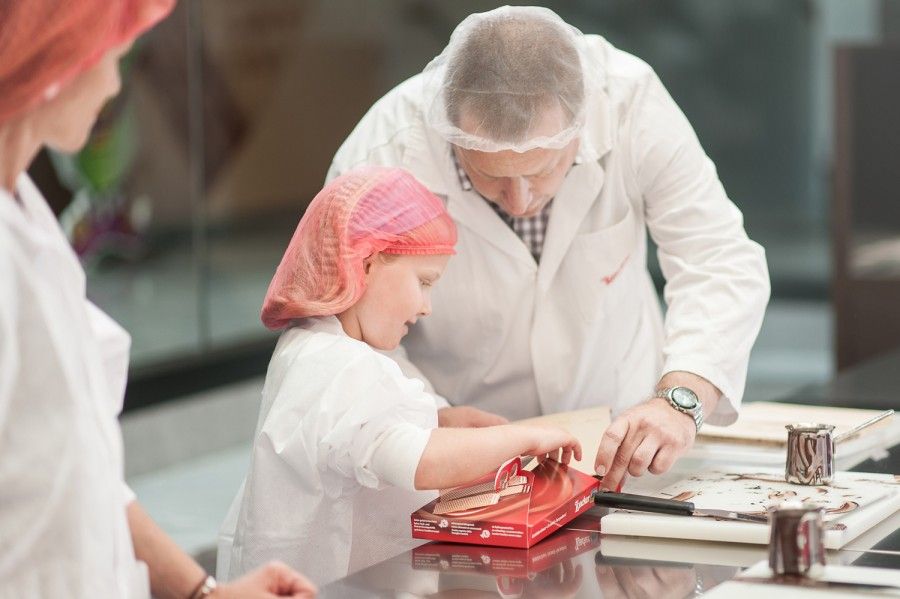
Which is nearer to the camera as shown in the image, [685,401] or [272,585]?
[272,585]

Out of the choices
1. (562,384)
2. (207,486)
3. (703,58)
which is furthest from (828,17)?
(562,384)

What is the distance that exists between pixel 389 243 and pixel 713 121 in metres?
5.84

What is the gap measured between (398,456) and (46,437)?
0.60 metres

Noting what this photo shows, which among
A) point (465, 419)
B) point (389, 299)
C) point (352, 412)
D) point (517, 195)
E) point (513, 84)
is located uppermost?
point (513, 84)

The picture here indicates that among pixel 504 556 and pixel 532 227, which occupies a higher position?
pixel 532 227

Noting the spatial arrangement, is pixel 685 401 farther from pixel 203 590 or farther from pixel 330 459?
pixel 203 590

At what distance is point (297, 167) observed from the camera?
247 inches

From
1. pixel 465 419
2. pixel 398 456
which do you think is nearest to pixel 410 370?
pixel 465 419

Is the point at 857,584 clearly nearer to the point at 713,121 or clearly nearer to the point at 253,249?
the point at 253,249

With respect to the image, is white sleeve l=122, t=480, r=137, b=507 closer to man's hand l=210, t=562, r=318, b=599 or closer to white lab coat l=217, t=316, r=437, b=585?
man's hand l=210, t=562, r=318, b=599

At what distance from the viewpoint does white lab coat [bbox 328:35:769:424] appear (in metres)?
2.33

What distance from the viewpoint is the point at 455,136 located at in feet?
6.94

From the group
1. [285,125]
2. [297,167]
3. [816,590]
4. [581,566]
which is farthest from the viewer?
[297,167]

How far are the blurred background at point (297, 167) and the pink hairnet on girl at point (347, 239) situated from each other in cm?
254
